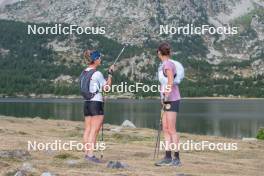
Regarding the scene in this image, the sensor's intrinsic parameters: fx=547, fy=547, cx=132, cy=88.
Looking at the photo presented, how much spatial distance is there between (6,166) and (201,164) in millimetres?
5743

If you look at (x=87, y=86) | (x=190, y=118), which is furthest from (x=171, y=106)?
(x=190, y=118)

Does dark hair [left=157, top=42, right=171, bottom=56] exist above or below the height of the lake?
above

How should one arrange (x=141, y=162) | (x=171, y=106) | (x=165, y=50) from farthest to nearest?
(x=141, y=162) → (x=165, y=50) → (x=171, y=106)

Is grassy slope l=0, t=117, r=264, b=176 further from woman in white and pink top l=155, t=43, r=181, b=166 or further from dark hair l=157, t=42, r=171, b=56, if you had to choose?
dark hair l=157, t=42, r=171, b=56

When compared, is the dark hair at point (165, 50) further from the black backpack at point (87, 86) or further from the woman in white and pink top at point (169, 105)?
the black backpack at point (87, 86)

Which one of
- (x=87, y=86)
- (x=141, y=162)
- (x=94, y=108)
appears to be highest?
(x=87, y=86)

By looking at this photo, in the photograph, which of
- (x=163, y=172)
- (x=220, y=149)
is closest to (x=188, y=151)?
(x=220, y=149)

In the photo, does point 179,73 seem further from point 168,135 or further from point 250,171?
point 250,171

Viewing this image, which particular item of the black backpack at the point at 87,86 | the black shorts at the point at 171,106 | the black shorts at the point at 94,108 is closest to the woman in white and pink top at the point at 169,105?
the black shorts at the point at 171,106

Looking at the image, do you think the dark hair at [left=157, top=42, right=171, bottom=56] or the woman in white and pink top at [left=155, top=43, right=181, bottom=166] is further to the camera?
the dark hair at [left=157, top=42, right=171, bottom=56]

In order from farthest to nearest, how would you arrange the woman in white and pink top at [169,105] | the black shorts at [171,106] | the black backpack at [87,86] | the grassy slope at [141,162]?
the black backpack at [87,86], the black shorts at [171,106], the woman in white and pink top at [169,105], the grassy slope at [141,162]

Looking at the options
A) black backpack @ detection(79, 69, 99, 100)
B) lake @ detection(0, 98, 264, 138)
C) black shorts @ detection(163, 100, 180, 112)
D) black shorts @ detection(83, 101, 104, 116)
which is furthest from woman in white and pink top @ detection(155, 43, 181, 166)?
lake @ detection(0, 98, 264, 138)

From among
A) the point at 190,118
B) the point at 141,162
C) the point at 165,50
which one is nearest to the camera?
the point at 165,50

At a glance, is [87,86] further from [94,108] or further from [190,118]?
[190,118]
